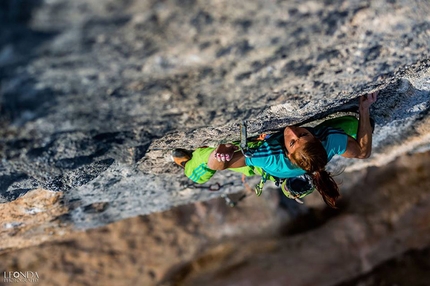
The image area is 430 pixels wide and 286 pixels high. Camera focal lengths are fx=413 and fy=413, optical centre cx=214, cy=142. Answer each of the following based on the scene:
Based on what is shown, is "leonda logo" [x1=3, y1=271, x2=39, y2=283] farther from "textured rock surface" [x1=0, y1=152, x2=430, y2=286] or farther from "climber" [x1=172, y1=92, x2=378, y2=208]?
"climber" [x1=172, y1=92, x2=378, y2=208]

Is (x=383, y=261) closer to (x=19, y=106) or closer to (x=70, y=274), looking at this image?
(x=70, y=274)

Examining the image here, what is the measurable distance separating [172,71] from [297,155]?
17.3 inches

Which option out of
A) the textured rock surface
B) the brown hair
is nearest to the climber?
the brown hair

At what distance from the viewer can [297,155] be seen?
100 cm

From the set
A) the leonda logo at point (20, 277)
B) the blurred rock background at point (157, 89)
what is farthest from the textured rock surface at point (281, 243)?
the blurred rock background at point (157, 89)

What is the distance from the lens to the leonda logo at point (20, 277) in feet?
6.32

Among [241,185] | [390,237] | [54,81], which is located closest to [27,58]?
[54,81]

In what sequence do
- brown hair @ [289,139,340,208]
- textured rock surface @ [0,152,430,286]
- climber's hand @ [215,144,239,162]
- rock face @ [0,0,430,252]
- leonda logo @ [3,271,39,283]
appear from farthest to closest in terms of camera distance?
textured rock surface @ [0,152,430,286] → leonda logo @ [3,271,39,283] → climber's hand @ [215,144,239,162] → brown hair @ [289,139,340,208] → rock face @ [0,0,430,252]

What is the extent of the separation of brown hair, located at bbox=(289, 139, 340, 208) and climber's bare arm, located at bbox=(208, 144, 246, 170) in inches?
7.6

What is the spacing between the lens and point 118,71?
664 millimetres

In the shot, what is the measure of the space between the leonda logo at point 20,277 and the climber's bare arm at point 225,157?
4.22 ft

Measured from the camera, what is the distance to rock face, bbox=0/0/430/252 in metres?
0.59

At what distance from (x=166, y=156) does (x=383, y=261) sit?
1752 mm

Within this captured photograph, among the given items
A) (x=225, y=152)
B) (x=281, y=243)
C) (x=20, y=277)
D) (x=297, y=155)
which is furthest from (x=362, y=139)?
(x=20, y=277)
